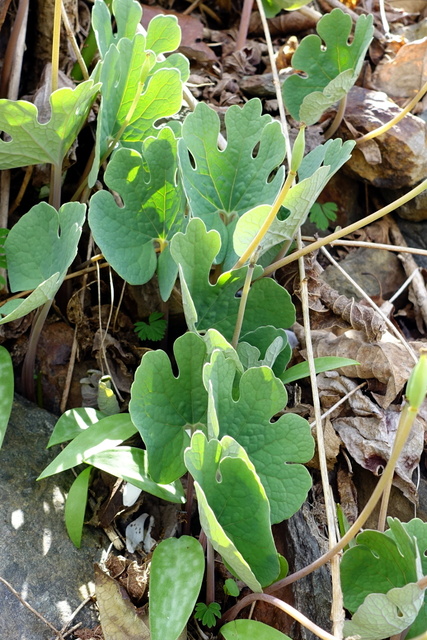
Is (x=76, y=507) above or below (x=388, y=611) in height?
A: below

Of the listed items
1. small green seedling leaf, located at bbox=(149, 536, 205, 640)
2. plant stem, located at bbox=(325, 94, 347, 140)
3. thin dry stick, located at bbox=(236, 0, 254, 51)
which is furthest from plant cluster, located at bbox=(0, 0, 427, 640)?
thin dry stick, located at bbox=(236, 0, 254, 51)

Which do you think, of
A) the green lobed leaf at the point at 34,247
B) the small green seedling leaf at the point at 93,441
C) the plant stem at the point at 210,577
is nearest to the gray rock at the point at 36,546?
the small green seedling leaf at the point at 93,441

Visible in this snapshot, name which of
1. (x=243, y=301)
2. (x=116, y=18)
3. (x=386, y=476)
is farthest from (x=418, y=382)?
(x=116, y=18)

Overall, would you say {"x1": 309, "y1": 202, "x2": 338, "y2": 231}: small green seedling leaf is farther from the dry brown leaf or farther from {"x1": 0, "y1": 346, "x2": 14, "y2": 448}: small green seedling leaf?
the dry brown leaf

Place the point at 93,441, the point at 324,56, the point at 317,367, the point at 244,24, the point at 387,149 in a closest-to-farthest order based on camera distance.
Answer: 1. the point at 93,441
2. the point at 317,367
3. the point at 324,56
4. the point at 387,149
5. the point at 244,24

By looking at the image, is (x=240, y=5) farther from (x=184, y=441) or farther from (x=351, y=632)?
(x=351, y=632)

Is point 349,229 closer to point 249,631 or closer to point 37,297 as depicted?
point 37,297
